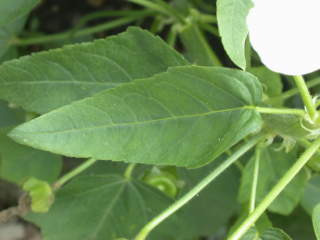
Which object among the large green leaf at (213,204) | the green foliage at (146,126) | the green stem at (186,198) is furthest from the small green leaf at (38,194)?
the large green leaf at (213,204)

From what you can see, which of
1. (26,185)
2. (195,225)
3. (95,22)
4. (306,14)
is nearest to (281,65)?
(306,14)

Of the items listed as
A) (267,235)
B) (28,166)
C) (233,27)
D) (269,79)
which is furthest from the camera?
(28,166)

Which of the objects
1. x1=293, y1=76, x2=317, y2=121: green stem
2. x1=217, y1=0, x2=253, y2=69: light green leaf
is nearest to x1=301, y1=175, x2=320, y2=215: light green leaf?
x1=293, y1=76, x2=317, y2=121: green stem

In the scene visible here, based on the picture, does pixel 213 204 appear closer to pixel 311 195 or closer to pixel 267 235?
pixel 311 195

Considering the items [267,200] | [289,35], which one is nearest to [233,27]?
[289,35]

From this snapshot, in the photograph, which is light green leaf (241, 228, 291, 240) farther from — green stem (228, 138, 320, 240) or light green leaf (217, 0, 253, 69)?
light green leaf (217, 0, 253, 69)

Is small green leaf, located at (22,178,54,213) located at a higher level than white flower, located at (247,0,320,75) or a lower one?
lower
